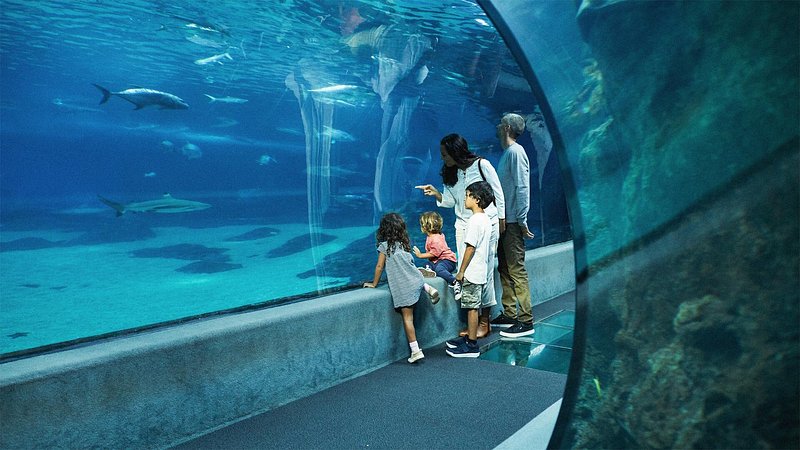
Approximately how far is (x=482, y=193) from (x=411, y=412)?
2048 millimetres

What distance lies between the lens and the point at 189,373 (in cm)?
320

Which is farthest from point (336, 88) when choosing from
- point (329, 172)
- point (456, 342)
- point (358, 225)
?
point (456, 342)

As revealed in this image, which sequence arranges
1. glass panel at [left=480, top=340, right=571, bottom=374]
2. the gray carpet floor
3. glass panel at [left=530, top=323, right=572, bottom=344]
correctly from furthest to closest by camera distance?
glass panel at [left=530, top=323, right=572, bottom=344]
glass panel at [left=480, top=340, right=571, bottom=374]
the gray carpet floor

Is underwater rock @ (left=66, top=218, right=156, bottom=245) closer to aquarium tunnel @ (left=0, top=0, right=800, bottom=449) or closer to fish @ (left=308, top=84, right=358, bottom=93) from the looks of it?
aquarium tunnel @ (left=0, top=0, right=800, bottom=449)

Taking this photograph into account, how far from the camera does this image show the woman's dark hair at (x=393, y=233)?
4.69 meters

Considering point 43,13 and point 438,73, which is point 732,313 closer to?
point 43,13

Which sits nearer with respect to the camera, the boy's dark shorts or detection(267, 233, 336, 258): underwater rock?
the boy's dark shorts

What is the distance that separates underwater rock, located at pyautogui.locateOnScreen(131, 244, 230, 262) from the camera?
4711 millimetres

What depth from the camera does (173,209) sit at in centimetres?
451

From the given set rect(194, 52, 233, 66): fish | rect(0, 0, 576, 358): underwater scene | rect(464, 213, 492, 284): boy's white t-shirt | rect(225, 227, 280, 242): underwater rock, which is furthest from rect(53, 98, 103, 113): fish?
rect(464, 213, 492, 284): boy's white t-shirt

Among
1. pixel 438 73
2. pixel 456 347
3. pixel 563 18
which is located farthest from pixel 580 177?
pixel 438 73

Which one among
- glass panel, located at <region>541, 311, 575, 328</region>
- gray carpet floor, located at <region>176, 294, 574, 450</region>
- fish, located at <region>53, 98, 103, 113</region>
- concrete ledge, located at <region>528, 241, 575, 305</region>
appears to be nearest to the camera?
gray carpet floor, located at <region>176, 294, 574, 450</region>

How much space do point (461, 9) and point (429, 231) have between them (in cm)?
407

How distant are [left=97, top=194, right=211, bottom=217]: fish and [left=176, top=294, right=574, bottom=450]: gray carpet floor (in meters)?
1.98
